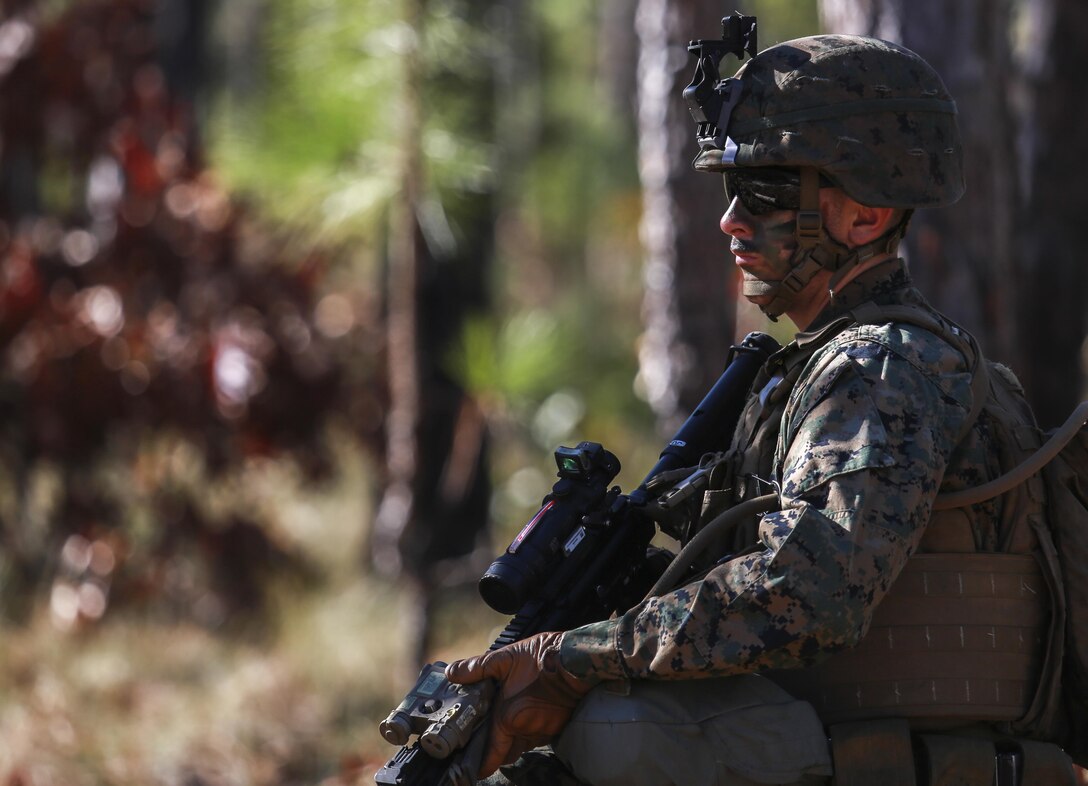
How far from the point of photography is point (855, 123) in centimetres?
271

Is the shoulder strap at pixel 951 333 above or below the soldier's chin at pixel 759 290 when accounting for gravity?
below

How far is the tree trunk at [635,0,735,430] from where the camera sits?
521 centimetres

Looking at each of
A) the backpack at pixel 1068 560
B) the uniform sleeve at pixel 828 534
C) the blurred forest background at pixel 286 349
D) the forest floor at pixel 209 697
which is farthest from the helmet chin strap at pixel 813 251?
the forest floor at pixel 209 697

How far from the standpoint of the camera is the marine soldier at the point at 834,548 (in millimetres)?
2406

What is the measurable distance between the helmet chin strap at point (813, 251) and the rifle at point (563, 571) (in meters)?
0.40

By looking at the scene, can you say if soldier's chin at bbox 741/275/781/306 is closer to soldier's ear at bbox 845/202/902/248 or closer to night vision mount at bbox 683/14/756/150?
soldier's ear at bbox 845/202/902/248

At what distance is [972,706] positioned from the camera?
259 cm

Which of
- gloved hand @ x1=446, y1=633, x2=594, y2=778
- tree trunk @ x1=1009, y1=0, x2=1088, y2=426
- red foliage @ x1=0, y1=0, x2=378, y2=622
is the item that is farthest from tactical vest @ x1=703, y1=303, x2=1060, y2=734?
red foliage @ x1=0, y1=0, x2=378, y2=622

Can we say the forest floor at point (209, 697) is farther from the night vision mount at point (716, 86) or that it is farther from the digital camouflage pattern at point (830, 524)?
the night vision mount at point (716, 86)

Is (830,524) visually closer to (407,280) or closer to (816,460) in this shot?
(816,460)

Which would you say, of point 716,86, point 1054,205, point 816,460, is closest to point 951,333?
point 816,460

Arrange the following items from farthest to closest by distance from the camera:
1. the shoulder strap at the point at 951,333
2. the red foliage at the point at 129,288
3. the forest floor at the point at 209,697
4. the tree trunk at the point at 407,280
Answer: the red foliage at the point at 129,288 → the tree trunk at the point at 407,280 → the forest floor at the point at 209,697 → the shoulder strap at the point at 951,333

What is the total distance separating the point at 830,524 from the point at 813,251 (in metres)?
0.62

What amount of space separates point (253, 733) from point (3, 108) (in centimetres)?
392
